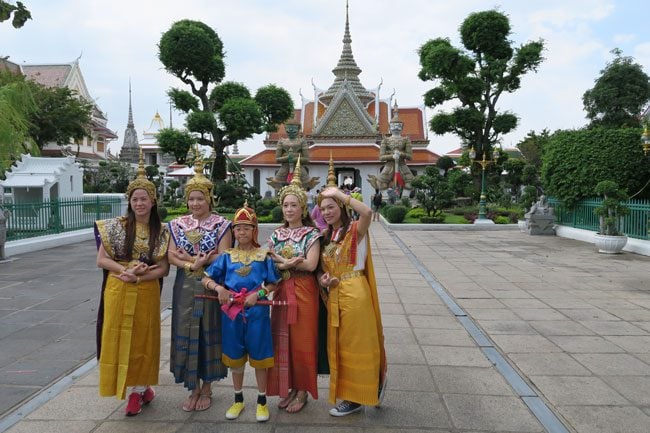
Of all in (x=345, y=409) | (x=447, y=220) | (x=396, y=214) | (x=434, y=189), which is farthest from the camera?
(x=434, y=189)

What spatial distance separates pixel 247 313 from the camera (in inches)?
125

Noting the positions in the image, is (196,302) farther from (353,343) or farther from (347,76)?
(347,76)

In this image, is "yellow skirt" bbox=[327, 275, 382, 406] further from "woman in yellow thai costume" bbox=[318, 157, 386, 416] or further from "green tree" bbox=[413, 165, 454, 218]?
"green tree" bbox=[413, 165, 454, 218]

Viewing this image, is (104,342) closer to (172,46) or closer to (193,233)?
(193,233)

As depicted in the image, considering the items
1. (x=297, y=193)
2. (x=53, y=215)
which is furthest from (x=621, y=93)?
(x=297, y=193)

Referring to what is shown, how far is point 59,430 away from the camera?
3.17 meters

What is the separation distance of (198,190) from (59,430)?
1.76m

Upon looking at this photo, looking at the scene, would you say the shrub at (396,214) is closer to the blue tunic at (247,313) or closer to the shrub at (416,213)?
the shrub at (416,213)

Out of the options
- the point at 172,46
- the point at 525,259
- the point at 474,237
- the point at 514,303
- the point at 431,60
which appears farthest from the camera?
the point at 431,60

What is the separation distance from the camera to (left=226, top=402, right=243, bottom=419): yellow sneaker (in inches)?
130

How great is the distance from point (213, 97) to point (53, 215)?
11506mm

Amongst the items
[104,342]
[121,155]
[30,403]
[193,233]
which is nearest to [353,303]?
[193,233]

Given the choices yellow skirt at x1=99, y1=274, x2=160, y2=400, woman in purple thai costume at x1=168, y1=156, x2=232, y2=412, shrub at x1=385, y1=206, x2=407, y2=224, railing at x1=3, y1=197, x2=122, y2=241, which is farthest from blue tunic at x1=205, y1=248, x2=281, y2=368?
shrub at x1=385, y1=206, x2=407, y2=224

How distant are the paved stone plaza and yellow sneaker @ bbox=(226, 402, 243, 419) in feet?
0.14
